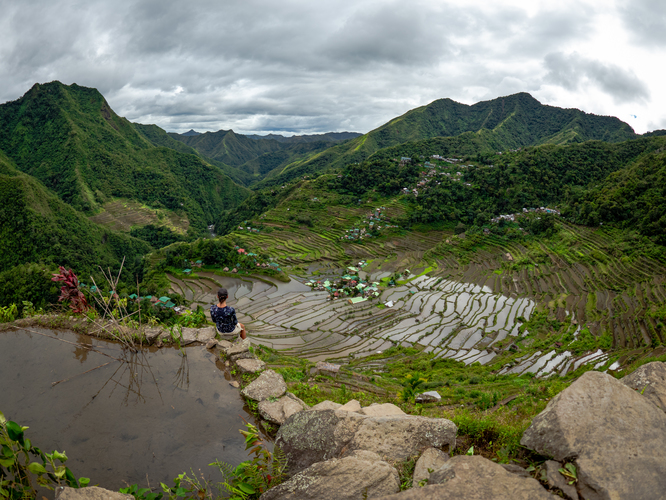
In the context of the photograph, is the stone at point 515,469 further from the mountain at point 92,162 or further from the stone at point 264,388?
the mountain at point 92,162

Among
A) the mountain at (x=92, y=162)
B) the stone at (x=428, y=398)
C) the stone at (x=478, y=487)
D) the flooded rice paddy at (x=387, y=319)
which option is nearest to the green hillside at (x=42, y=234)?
the flooded rice paddy at (x=387, y=319)

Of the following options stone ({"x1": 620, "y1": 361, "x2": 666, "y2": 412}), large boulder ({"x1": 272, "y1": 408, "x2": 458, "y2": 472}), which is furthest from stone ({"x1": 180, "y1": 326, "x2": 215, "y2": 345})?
stone ({"x1": 620, "y1": 361, "x2": 666, "y2": 412})

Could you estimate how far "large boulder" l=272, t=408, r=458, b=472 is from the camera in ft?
9.96

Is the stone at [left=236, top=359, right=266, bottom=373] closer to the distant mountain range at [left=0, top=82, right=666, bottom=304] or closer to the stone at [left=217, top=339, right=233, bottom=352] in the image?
the stone at [left=217, top=339, right=233, bottom=352]

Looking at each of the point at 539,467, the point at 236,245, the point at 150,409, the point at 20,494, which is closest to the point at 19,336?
the point at 150,409

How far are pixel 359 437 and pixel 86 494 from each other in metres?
2.36

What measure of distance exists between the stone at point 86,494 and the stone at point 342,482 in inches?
47.5

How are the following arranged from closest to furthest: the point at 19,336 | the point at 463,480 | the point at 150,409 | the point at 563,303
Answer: the point at 463,480
the point at 150,409
the point at 19,336
the point at 563,303

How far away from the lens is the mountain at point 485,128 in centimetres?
10925

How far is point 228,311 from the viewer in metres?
6.05

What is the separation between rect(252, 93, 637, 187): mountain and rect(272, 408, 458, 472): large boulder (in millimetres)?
98651

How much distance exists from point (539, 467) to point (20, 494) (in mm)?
4345

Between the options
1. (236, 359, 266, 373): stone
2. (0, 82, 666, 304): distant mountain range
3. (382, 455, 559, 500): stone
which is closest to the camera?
(382, 455, 559, 500): stone

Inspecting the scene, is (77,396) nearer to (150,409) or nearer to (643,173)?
(150,409)
